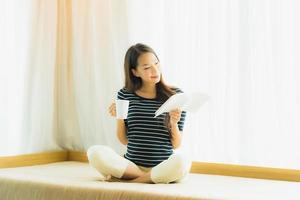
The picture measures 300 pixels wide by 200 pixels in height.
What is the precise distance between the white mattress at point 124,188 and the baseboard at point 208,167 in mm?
40

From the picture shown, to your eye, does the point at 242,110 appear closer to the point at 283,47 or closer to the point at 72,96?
the point at 283,47

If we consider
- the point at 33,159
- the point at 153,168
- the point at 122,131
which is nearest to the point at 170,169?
the point at 153,168

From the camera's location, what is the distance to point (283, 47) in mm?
1801

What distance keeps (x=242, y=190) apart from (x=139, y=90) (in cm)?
58

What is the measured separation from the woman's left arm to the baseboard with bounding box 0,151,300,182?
0.21 meters

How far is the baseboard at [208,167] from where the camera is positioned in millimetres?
1814

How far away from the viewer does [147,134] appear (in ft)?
6.05

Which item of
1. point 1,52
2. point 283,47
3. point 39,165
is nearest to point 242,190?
point 283,47

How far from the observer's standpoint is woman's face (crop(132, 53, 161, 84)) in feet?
6.00

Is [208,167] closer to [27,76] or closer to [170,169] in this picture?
[170,169]

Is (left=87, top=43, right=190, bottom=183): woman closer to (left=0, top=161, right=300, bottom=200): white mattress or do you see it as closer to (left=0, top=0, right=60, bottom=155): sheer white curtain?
(left=0, top=161, right=300, bottom=200): white mattress

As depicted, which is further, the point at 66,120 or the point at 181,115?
the point at 66,120

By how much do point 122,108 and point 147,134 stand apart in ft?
0.58

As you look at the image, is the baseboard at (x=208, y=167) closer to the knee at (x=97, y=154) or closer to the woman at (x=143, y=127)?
the woman at (x=143, y=127)
